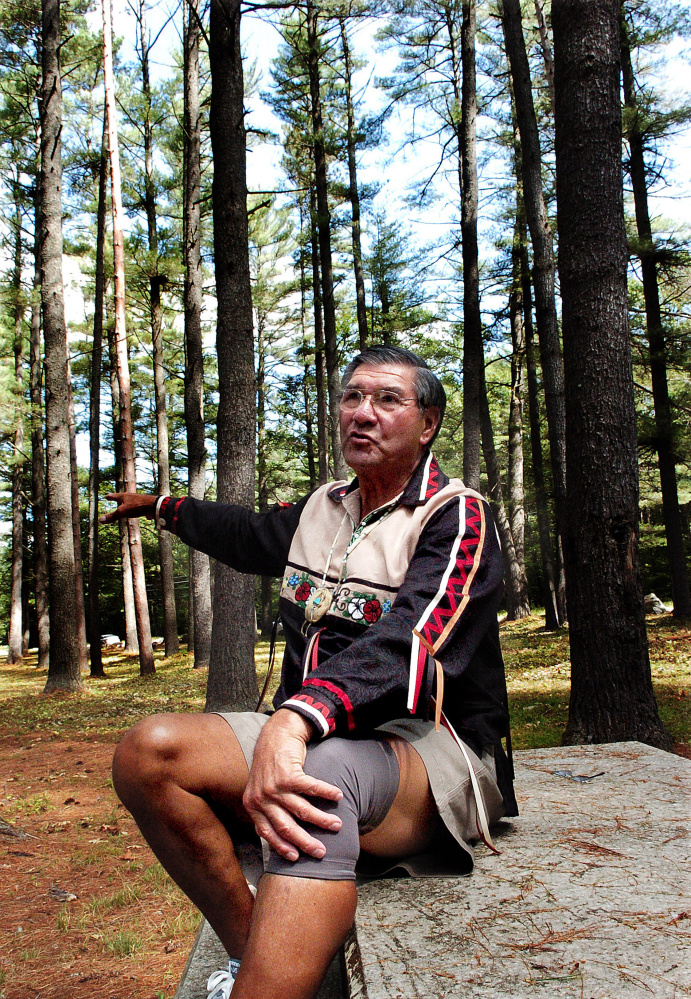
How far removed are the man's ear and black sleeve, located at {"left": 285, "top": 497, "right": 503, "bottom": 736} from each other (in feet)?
1.06

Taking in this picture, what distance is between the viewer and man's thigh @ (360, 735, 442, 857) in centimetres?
169

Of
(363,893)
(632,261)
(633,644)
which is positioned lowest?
(363,893)

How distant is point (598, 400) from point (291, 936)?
3.64m

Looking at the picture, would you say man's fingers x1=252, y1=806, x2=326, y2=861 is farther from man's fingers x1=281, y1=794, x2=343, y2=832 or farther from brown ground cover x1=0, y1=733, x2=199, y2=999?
brown ground cover x1=0, y1=733, x2=199, y2=999

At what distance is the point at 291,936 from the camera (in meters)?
1.32

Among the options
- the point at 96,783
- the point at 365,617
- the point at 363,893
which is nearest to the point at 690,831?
the point at 363,893

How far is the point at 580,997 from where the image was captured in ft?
4.23

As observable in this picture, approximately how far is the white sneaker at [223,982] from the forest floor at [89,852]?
2.72 ft

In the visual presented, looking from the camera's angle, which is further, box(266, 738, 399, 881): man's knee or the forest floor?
the forest floor

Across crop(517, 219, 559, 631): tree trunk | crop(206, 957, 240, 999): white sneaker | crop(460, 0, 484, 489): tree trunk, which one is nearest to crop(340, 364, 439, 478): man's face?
crop(206, 957, 240, 999): white sneaker

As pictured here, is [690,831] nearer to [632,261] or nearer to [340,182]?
[632,261]

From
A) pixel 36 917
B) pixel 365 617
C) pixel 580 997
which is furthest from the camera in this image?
pixel 36 917

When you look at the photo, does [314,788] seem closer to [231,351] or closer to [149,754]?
[149,754]

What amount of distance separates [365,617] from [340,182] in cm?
1670
